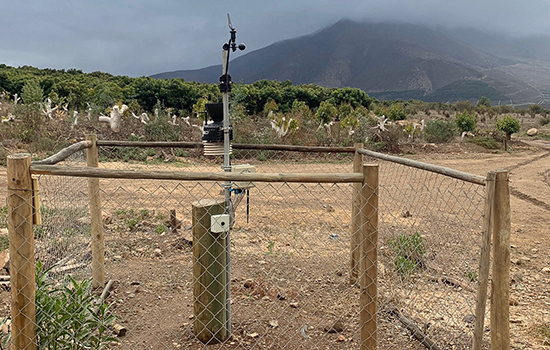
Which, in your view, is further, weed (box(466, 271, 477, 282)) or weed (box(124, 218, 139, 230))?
weed (box(124, 218, 139, 230))

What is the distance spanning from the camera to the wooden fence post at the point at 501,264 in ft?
7.29

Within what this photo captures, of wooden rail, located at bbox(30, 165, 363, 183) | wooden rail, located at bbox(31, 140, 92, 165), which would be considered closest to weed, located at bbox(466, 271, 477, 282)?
wooden rail, located at bbox(30, 165, 363, 183)

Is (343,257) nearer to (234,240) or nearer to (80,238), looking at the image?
(234,240)

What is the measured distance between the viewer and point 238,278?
13.3 ft

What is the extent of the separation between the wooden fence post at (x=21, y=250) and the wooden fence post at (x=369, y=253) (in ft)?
5.54

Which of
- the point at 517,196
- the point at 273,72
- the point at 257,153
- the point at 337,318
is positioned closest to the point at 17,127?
the point at 257,153

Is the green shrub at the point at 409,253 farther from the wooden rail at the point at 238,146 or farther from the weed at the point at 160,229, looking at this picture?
the weed at the point at 160,229

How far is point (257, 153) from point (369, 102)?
23.9 metres

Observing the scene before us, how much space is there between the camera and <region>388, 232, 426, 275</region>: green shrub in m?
4.15

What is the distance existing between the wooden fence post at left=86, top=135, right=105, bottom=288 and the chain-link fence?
12 millimetres

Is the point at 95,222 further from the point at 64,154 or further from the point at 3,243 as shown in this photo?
the point at 3,243

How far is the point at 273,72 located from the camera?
614ft

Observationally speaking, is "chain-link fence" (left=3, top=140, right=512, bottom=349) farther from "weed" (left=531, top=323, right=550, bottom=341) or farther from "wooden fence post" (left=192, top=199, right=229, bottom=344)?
"weed" (left=531, top=323, right=550, bottom=341)

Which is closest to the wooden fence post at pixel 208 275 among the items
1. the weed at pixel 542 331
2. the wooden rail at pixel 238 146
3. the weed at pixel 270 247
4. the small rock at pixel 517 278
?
the wooden rail at pixel 238 146
